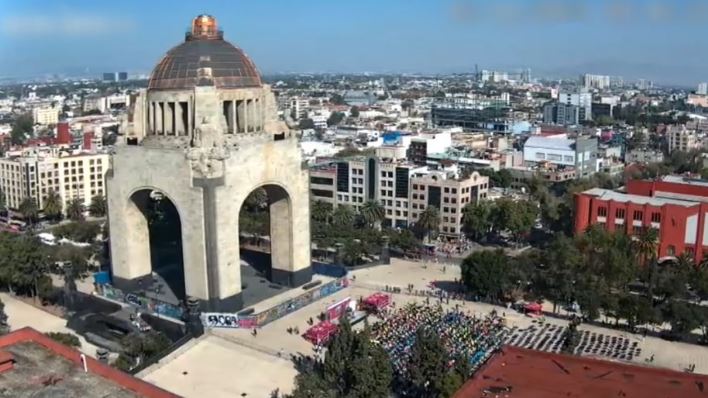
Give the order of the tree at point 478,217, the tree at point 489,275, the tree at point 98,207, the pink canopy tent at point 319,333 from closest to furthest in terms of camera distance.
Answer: the pink canopy tent at point 319,333
the tree at point 489,275
the tree at point 478,217
the tree at point 98,207

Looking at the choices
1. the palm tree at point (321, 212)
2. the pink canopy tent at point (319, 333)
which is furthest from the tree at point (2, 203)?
the pink canopy tent at point (319, 333)

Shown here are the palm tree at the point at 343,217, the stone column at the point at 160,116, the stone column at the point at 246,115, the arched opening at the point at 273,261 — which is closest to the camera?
the stone column at the point at 160,116

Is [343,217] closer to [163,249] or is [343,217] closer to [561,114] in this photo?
[163,249]

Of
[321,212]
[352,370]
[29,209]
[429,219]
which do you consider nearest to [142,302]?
[352,370]

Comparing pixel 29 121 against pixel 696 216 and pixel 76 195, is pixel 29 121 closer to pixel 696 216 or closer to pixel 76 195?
pixel 76 195

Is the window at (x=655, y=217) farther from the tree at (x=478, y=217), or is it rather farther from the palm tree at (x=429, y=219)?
the palm tree at (x=429, y=219)

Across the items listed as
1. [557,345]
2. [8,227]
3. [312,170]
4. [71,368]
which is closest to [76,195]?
[8,227]

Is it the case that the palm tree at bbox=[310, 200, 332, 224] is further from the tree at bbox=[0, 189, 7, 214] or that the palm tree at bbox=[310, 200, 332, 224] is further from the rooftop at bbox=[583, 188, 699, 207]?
the tree at bbox=[0, 189, 7, 214]
